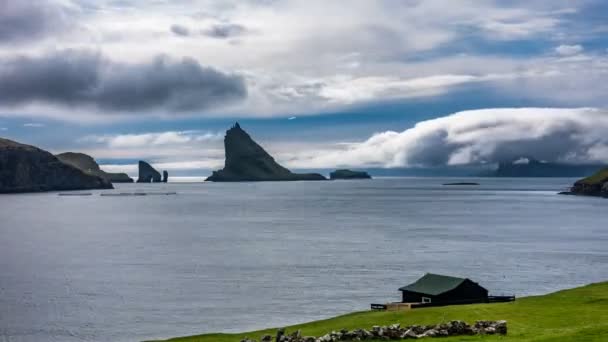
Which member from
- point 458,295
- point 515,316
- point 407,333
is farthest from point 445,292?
point 407,333

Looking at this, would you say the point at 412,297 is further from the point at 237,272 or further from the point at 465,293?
the point at 237,272

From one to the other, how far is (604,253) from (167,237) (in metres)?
106

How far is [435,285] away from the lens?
7681 cm

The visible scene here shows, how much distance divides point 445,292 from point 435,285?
2.71 m

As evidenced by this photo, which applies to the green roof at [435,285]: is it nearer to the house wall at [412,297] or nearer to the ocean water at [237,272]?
the house wall at [412,297]

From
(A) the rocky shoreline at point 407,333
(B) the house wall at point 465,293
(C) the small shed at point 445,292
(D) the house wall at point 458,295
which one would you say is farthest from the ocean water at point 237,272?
(A) the rocky shoreline at point 407,333

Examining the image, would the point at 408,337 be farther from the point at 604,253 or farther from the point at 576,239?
the point at 576,239

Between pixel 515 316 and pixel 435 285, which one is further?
pixel 435 285

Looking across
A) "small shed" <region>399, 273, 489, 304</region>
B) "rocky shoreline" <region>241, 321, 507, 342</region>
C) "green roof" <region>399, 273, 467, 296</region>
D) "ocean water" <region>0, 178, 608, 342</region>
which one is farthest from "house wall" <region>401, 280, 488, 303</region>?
"rocky shoreline" <region>241, 321, 507, 342</region>

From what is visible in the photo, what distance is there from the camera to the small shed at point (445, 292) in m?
74.6

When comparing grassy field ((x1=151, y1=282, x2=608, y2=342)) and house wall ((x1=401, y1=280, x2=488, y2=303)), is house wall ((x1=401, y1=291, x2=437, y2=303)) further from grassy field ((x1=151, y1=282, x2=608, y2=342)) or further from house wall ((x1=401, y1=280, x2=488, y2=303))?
grassy field ((x1=151, y1=282, x2=608, y2=342))

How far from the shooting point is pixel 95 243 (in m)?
165

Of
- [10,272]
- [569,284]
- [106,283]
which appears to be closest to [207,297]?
[106,283]

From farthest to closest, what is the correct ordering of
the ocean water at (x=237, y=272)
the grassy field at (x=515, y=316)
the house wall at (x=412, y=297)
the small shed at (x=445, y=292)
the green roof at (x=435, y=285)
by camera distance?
the ocean water at (x=237, y=272) < the house wall at (x=412, y=297) < the green roof at (x=435, y=285) < the small shed at (x=445, y=292) < the grassy field at (x=515, y=316)
